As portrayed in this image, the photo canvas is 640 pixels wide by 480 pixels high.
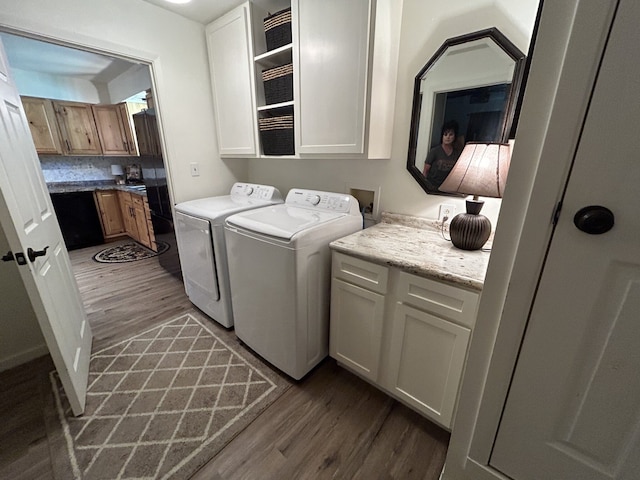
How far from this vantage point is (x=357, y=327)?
146cm

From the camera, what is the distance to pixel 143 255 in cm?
363

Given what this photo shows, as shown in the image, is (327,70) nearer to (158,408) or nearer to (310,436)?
(310,436)

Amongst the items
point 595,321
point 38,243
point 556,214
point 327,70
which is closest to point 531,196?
point 556,214

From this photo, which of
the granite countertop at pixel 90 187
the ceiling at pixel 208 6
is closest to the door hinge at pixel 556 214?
the ceiling at pixel 208 6

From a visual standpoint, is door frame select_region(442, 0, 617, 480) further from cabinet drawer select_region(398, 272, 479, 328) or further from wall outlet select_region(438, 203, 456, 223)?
wall outlet select_region(438, 203, 456, 223)

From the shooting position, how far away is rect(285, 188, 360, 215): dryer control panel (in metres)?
1.74

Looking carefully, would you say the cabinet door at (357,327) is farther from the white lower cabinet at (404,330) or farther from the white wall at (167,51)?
the white wall at (167,51)

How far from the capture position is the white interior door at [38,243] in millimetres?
1143

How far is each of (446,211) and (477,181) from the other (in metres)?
0.43

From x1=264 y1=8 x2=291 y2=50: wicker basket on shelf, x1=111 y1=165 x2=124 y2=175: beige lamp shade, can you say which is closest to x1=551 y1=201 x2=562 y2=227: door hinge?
x1=264 y1=8 x2=291 y2=50: wicker basket on shelf

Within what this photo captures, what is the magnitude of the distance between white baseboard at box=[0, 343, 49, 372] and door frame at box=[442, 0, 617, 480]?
2.62 m

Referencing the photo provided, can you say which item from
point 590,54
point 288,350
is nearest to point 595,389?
point 590,54

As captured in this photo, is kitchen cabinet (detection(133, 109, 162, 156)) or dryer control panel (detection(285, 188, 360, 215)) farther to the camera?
kitchen cabinet (detection(133, 109, 162, 156))

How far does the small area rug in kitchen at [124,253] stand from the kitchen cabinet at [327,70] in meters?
2.35
